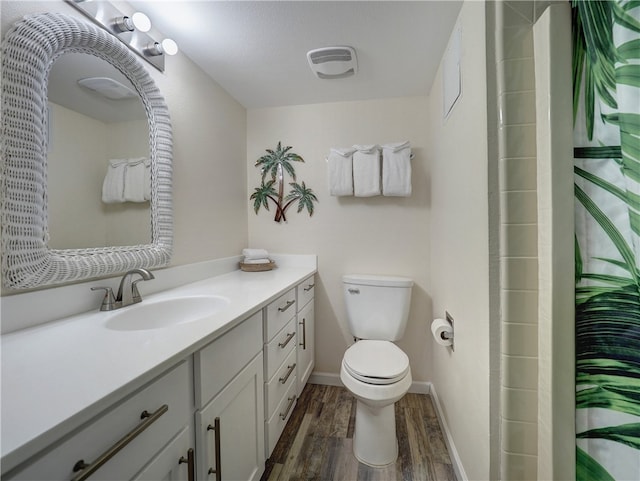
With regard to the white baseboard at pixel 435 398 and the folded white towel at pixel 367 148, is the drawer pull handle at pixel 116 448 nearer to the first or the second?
the white baseboard at pixel 435 398

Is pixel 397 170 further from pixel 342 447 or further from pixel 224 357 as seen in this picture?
pixel 342 447

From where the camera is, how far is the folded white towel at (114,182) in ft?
3.53

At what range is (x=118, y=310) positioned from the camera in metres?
1.02

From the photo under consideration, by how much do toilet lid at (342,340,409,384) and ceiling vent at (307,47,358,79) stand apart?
64.4 inches

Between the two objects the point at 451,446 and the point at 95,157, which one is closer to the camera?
the point at 95,157

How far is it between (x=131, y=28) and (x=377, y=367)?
1866mm

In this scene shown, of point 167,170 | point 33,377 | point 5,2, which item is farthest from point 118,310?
point 5,2

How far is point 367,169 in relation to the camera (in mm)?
1833

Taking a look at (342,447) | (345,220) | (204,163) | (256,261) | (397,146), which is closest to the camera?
(342,447)

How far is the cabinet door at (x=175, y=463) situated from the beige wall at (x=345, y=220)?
1407mm

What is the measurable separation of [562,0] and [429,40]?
2.38 feet

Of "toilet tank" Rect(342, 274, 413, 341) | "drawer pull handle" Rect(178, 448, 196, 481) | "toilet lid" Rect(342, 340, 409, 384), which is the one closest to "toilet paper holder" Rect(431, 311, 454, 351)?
"toilet lid" Rect(342, 340, 409, 384)

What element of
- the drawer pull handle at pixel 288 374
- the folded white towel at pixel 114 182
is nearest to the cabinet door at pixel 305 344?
the drawer pull handle at pixel 288 374

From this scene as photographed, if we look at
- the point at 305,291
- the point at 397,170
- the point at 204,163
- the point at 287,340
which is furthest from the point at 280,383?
the point at 397,170
